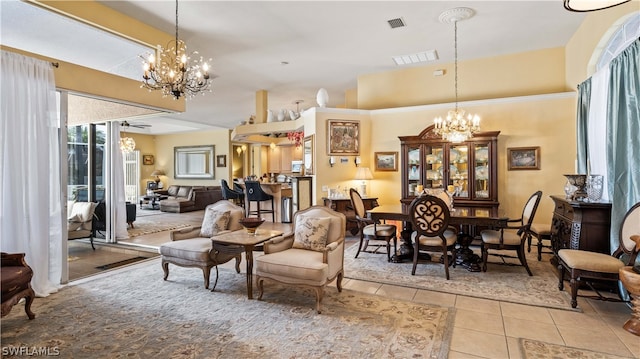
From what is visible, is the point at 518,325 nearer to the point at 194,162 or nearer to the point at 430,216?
the point at 430,216

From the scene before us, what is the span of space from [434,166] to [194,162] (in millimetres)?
10522

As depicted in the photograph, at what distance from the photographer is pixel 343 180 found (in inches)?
257

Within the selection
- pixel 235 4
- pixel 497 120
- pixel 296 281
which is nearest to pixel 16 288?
pixel 296 281

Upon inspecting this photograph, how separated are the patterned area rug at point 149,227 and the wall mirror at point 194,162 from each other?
17.4ft

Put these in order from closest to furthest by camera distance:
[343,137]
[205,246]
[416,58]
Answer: [205,246] < [416,58] < [343,137]

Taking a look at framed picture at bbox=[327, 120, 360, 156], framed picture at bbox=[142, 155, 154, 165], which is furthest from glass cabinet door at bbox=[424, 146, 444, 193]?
framed picture at bbox=[142, 155, 154, 165]

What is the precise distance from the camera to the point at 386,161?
6531mm

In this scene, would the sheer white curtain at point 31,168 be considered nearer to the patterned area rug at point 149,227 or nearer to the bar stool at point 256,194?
the patterned area rug at point 149,227

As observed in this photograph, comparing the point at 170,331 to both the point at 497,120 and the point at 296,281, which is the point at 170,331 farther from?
the point at 497,120

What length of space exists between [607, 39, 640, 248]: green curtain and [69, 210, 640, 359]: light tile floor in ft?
2.93

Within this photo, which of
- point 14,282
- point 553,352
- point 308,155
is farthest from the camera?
point 308,155

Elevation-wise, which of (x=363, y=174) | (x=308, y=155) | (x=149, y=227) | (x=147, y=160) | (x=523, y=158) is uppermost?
(x=147, y=160)

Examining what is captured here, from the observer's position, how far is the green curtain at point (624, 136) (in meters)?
2.99

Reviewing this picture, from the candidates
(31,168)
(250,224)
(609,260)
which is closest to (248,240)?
(250,224)
